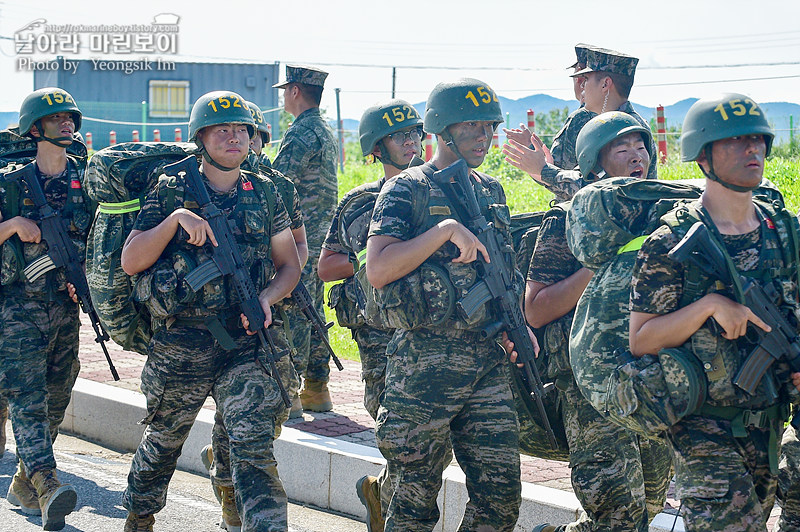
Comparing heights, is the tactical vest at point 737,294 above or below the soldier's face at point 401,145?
below

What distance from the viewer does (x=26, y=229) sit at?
6.38 metres

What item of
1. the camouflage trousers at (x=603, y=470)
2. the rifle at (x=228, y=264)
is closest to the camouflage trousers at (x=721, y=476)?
the camouflage trousers at (x=603, y=470)

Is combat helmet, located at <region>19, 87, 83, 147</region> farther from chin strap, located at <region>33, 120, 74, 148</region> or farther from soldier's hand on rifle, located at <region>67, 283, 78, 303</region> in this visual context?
soldier's hand on rifle, located at <region>67, 283, 78, 303</region>

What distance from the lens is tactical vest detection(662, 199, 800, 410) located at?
3.71 meters

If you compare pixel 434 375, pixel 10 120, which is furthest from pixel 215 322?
pixel 10 120

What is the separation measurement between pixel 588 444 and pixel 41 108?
385 cm

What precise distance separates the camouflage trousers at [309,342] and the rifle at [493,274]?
107 inches

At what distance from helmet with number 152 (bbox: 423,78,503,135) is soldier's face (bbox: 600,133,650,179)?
500 mm

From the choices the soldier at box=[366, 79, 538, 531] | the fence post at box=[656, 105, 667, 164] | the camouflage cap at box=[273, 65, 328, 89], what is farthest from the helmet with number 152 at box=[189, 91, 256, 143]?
the fence post at box=[656, 105, 667, 164]

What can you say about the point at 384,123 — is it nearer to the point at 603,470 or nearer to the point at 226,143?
the point at 226,143

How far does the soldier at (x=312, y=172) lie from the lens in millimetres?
7766

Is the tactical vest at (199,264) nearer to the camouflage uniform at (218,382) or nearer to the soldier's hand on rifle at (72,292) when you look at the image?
the camouflage uniform at (218,382)

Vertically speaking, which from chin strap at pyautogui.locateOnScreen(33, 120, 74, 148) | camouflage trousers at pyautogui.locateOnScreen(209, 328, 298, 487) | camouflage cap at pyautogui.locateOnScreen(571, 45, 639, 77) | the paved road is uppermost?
camouflage cap at pyautogui.locateOnScreen(571, 45, 639, 77)

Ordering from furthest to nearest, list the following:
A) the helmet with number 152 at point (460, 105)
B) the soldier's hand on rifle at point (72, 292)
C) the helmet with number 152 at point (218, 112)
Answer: the soldier's hand on rifle at point (72, 292), the helmet with number 152 at point (218, 112), the helmet with number 152 at point (460, 105)
